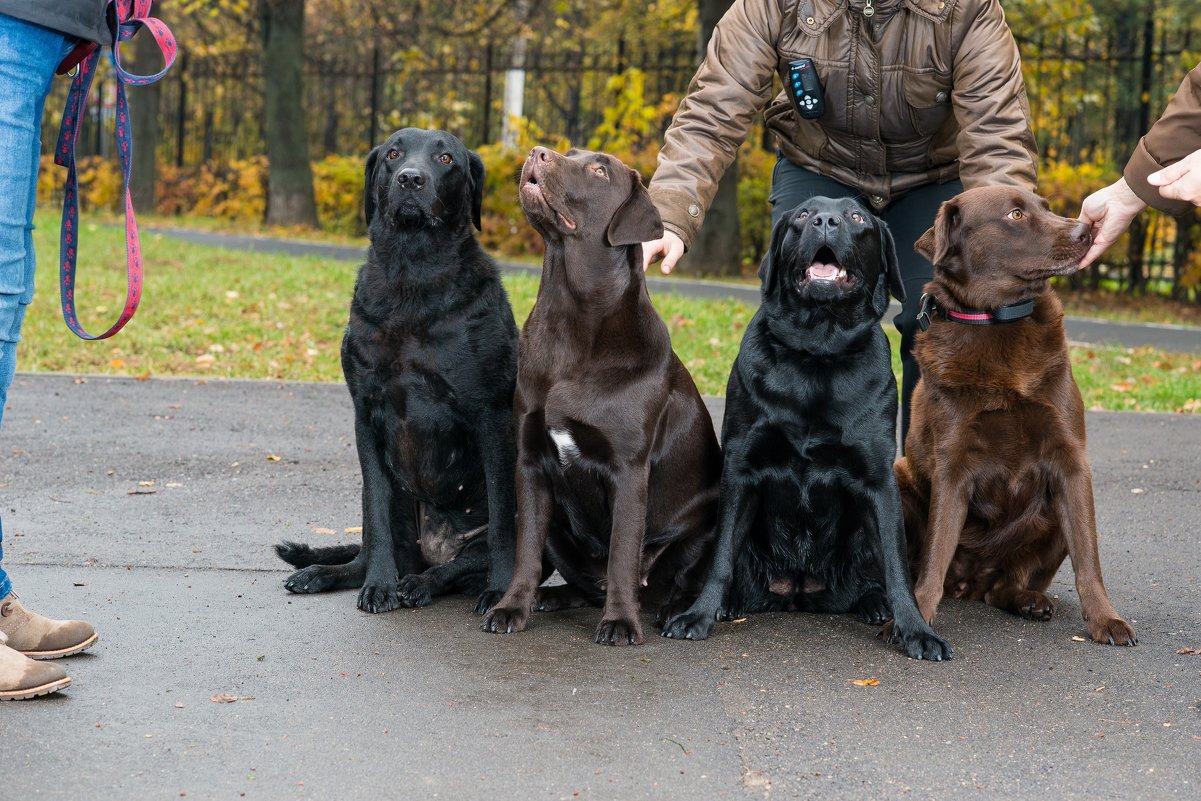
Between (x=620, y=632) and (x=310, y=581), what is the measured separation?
123 centimetres

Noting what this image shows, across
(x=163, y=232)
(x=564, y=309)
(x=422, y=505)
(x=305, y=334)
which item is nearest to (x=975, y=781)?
(x=564, y=309)

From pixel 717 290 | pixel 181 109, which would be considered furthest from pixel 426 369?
pixel 181 109

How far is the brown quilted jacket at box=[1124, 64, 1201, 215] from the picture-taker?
391 cm

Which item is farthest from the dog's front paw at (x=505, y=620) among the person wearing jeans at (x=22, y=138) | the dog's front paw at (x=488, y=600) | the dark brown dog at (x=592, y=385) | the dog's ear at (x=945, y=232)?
the dog's ear at (x=945, y=232)

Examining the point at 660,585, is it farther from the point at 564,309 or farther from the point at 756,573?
the point at 564,309

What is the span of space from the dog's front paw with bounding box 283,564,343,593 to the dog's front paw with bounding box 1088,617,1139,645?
104 inches

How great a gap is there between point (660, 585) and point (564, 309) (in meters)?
1.07

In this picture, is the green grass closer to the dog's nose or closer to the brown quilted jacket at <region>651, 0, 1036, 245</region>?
the brown quilted jacket at <region>651, 0, 1036, 245</region>

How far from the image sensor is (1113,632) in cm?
426

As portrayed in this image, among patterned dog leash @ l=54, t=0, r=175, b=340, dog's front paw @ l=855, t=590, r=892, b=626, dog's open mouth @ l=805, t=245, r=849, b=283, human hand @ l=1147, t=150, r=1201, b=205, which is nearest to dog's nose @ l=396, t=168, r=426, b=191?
patterned dog leash @ l=54, t=0, r=175, b=340

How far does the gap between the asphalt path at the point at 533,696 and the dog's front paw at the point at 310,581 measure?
6 centimetres

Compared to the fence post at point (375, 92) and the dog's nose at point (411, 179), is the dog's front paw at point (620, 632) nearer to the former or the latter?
the dog's nose at point (411, 179)

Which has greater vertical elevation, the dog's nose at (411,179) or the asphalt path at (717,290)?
the dog's nose at (411,179)

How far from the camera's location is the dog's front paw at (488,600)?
4.47 m
